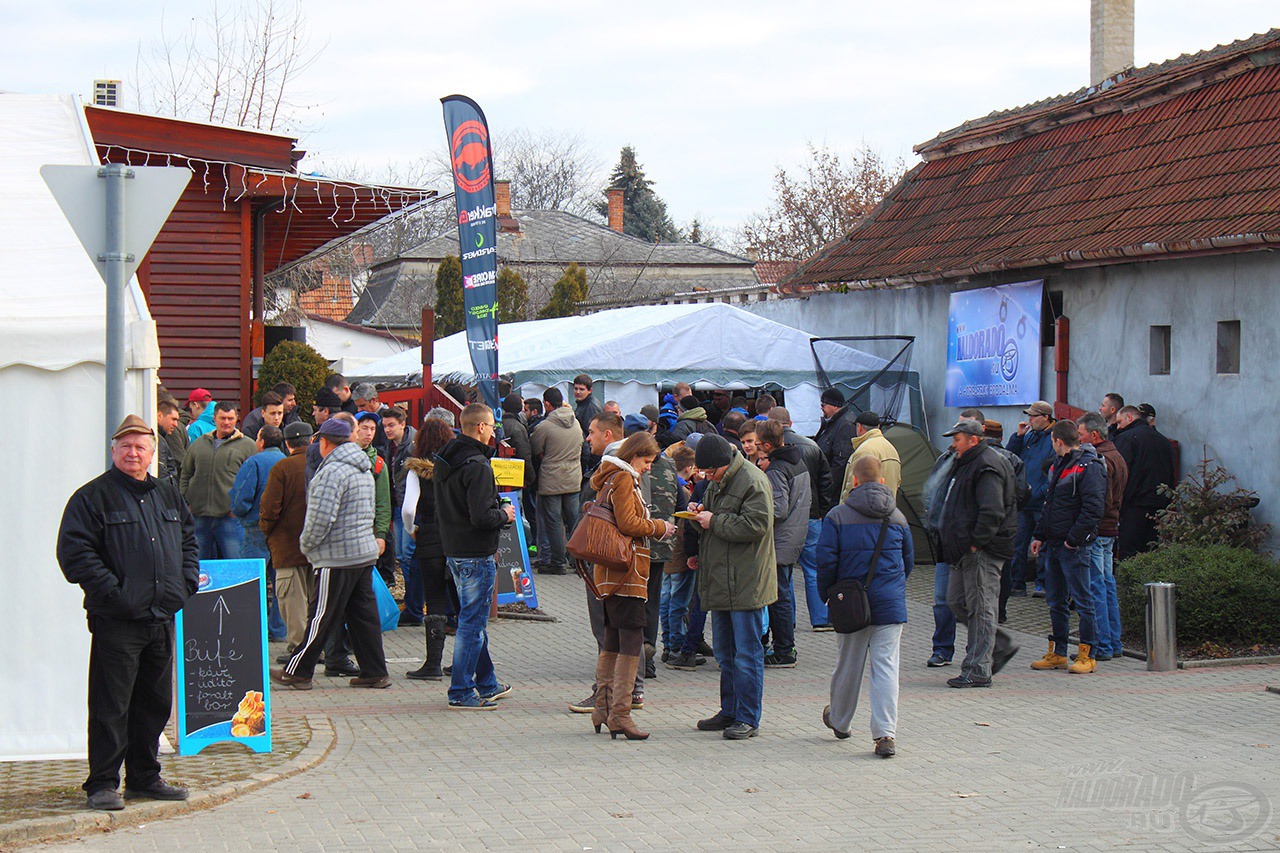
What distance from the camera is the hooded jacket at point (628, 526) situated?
8.32m

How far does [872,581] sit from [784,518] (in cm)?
238

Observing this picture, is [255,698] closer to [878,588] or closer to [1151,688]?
[878,588]

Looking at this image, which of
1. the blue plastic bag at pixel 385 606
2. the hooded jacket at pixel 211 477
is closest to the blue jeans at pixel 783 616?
the blue plastic bag at pixel 385 606

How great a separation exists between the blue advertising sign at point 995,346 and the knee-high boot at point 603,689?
9674 millimetres

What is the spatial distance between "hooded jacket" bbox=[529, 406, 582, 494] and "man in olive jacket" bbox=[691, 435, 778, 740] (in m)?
6.96

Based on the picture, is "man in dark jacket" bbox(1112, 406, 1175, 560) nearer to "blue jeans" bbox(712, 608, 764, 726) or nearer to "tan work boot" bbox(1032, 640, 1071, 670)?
"tan work boot" bbox(1032, 640, 1071, 670)

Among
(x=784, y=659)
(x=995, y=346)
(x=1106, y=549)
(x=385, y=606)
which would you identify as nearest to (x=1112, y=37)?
(x=995, y=346)

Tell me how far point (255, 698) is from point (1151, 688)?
644 centimetres

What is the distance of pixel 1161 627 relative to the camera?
35.5ft

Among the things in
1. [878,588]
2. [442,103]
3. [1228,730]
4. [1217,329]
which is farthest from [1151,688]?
[442,103]

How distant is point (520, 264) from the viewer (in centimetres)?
5234

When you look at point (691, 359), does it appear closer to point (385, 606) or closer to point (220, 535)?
point (385, 606)

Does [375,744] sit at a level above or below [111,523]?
below

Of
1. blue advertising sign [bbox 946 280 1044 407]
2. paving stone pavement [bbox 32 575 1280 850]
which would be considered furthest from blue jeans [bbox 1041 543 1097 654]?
blue advertising sign [bbox 946 280 1044 407]
